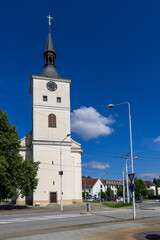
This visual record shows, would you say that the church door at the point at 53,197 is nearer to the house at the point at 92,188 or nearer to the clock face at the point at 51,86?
the clock face at the point at 51,86

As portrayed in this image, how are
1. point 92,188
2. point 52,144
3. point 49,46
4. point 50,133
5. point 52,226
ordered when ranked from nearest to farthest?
point 52,226, point 52,144, point 50,133, point 49,46, point 92,188

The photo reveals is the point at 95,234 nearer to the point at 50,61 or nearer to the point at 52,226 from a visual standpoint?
the point at 52,226

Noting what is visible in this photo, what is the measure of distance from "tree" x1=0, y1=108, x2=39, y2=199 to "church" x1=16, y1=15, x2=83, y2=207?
21.6 ft

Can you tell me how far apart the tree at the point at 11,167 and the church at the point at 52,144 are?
6.58 m

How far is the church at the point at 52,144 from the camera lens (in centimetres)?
4178

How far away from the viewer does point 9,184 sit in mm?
31422

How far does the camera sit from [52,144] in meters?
43.1

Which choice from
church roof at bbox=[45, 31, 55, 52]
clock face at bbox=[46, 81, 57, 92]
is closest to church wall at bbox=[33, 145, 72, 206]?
clock face at bbox=[46, 81, 57, 92]

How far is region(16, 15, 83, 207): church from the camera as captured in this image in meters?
41.8

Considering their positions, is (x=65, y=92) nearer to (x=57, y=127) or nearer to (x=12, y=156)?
(x=57, y=127)

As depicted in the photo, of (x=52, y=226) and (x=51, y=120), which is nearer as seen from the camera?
(x=52, y=226)

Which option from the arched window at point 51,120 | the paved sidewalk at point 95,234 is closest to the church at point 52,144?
the arched window at point 51,120

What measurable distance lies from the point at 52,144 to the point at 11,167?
11543 mm

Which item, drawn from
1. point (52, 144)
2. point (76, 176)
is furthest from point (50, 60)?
point (76, 176)
